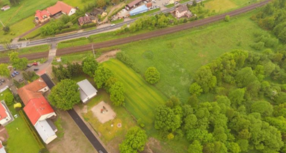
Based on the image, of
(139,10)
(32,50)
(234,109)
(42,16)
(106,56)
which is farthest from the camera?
(139,10)

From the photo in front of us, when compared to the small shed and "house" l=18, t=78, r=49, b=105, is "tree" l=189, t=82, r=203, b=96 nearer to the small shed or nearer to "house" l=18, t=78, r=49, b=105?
"house" l=18, t=78, r=49, b=105

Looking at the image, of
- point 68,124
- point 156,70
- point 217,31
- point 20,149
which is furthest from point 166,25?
point 20,149

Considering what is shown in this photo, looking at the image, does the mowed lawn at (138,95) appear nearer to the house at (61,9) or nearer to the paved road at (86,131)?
the paved road at (86,131)

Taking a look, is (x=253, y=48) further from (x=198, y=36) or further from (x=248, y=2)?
(x=248, y=2)

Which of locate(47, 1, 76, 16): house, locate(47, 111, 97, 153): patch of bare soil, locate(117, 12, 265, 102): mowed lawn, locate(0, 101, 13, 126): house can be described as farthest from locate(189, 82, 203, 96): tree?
locate(47, 1, 76, 16): house

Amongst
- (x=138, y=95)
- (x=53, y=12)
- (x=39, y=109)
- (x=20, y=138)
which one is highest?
(x=53, y=12)

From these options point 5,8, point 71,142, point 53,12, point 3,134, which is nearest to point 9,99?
point 3,134

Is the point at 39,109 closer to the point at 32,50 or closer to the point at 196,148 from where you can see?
the point at 32,50
